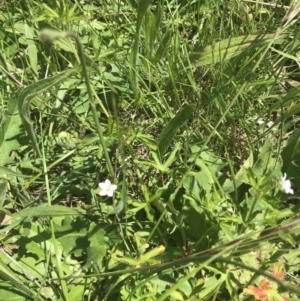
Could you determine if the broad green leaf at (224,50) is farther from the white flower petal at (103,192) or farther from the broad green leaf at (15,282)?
the broad green leaf at (15,282)

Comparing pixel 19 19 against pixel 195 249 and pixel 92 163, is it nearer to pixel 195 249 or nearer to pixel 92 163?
pixel 92 163

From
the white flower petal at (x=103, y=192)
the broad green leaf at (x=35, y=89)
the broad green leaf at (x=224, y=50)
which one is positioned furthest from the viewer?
the broad green leaf at (x=224, y=50)

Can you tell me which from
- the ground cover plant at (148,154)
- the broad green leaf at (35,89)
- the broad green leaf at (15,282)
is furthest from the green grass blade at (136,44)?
the broad green leaf at (15,282)

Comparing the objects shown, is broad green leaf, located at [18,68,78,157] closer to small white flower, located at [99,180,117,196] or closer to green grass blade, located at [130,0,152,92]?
small white flower, located at [99,180,117,196]

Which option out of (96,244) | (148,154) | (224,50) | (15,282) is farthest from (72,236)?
(224,50)

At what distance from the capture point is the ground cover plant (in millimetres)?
1277

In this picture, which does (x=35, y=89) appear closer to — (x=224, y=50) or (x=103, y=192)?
(x=103, y=192)

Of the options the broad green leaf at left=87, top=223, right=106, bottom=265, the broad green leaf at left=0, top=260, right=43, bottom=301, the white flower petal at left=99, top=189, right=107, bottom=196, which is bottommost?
the broad green leaf at left=0, top=260, right=43, bottom=301

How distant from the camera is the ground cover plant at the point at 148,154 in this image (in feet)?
4.19

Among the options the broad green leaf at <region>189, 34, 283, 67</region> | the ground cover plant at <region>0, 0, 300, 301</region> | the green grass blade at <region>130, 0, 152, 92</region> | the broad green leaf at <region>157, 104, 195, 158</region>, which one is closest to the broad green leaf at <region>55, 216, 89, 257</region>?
the ground cover plant at <region>0, 0, 300, 301</region>

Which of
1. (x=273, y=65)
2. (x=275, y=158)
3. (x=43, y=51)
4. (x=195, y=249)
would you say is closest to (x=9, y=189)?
(x=43, y=51)

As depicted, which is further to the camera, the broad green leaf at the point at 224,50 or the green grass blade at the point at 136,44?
the broad green leaf at the point at 224,50

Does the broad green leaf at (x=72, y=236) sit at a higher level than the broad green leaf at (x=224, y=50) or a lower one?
lower

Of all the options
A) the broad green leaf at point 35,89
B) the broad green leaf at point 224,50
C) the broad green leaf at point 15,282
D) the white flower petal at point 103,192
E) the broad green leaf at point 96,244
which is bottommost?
the broad green leaf at point 15,282
